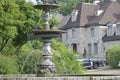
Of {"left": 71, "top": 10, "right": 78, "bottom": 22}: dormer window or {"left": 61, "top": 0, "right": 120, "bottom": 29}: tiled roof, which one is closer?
{"left": 61, "top": 0, "right": 120, "bottom": 29}: tiled roof

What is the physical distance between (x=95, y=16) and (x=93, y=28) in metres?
2.12

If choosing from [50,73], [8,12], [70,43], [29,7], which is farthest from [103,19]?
[50,73]

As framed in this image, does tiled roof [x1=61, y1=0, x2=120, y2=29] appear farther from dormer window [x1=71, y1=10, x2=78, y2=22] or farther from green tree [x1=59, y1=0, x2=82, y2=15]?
green tree [x1=59, y1=0, x2=82, y2=15]

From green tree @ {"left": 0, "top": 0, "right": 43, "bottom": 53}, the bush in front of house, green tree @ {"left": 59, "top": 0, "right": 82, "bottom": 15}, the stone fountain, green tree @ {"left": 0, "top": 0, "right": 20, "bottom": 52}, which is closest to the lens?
the stone fountain

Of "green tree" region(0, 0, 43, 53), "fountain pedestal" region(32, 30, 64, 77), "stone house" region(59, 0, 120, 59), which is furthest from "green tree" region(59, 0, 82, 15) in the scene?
"fountain pedestal" region(32, 30, 64, 77)

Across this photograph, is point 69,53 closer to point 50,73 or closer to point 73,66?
point 73,66

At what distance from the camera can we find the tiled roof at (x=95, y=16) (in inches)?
2502

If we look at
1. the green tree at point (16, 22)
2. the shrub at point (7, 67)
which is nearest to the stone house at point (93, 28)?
the green tree at point (16, 22)

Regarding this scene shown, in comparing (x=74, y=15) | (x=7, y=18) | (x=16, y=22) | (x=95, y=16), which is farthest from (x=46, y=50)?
(x=74, y=15)

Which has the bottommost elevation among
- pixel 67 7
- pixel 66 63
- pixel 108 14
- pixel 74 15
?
pixel 67 7

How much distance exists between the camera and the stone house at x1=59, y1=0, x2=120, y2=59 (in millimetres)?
61844

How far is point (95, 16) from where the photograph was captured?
2571 inches

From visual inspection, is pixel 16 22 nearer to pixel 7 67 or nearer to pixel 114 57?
pixel 7 67

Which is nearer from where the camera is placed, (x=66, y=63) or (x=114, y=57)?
(x=66, y=63)
